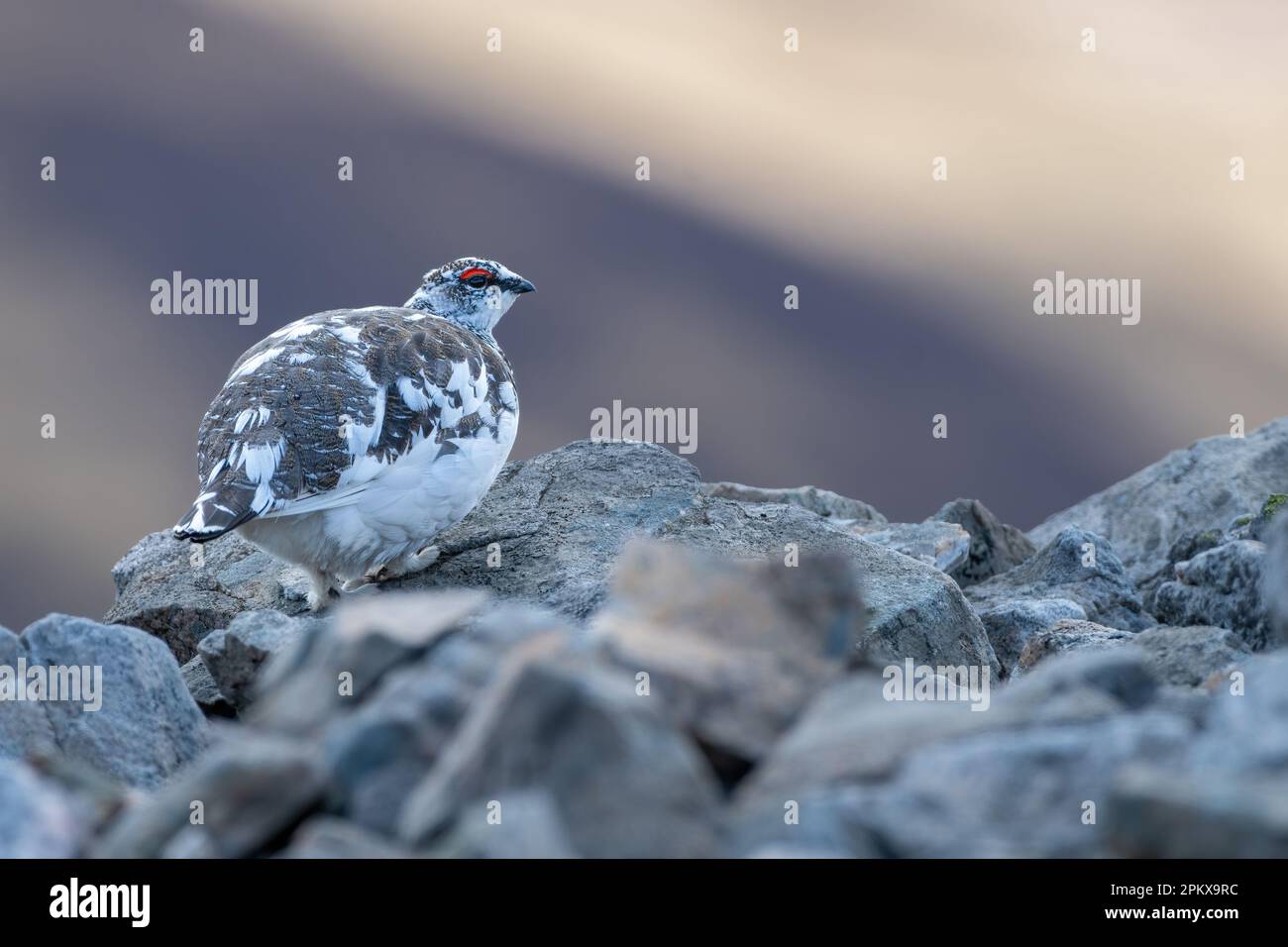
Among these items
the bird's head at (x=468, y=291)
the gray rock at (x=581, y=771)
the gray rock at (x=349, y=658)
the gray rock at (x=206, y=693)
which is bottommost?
the gray rock at (x=206, y=693)

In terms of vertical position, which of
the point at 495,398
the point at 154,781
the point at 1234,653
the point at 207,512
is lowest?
the point at 154,781

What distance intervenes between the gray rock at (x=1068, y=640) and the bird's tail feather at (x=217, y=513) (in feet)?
14.9

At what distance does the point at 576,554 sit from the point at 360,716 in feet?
16.8

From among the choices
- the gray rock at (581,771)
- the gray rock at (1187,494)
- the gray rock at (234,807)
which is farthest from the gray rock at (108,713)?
the gray rock at (1187,494)

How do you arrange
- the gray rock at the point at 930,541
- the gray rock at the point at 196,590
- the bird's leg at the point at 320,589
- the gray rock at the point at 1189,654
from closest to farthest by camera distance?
the gray rock at the point at 1189,654, the bird's leg at the point at 320,589, the gray rock at the point at 196,590, the gray rock at the point at 930,541

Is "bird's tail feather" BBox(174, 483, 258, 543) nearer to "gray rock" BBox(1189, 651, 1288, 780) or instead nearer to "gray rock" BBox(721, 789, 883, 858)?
"gray rock" BBox(721, 789, 883, 858)

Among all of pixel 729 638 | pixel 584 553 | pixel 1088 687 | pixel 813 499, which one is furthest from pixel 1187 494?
pixel 729 638

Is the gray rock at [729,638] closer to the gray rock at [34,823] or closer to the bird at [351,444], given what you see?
the gray rock at [34,823]

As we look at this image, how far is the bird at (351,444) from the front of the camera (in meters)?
8.01

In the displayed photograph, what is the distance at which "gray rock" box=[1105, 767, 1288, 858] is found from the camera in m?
3.29
